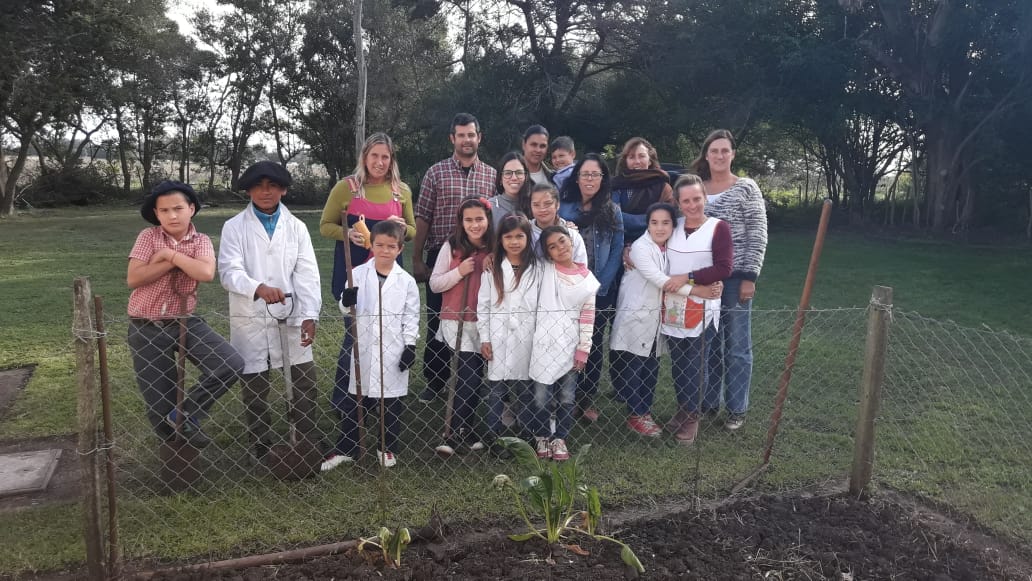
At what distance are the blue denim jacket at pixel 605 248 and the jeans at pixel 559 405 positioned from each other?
2.44 feet

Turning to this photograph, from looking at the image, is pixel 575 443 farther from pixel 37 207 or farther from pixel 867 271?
pixel 37 207

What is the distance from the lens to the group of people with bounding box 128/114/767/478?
360 centimetres

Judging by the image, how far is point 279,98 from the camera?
30.3 m

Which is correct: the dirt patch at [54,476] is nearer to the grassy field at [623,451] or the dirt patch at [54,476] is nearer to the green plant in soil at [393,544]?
the grassy field at [623,451]

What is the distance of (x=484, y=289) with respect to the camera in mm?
4059

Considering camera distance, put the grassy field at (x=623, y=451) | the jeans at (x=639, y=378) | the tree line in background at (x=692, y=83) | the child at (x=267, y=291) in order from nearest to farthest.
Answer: the grassy field at (x=623, y=451) < the child at (x=267, y=291) < the jeans at (x=639, y=378) < the tree line in background at (x=692, y=83)

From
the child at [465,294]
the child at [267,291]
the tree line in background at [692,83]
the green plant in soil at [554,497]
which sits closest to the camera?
the green plant in soil at [554,497]

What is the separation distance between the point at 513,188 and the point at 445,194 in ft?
1.59

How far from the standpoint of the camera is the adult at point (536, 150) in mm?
4719

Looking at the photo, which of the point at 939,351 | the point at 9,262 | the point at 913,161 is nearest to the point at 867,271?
the point at 939,351

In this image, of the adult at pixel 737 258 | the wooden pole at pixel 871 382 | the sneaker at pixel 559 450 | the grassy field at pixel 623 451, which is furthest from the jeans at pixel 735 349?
the sneaker at pixel 559 450

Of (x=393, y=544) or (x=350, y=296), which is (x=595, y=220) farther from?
(x=393, y=544)

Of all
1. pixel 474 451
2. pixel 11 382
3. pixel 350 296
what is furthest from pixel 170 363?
pixel 11 382

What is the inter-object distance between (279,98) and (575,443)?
29.3 meters
